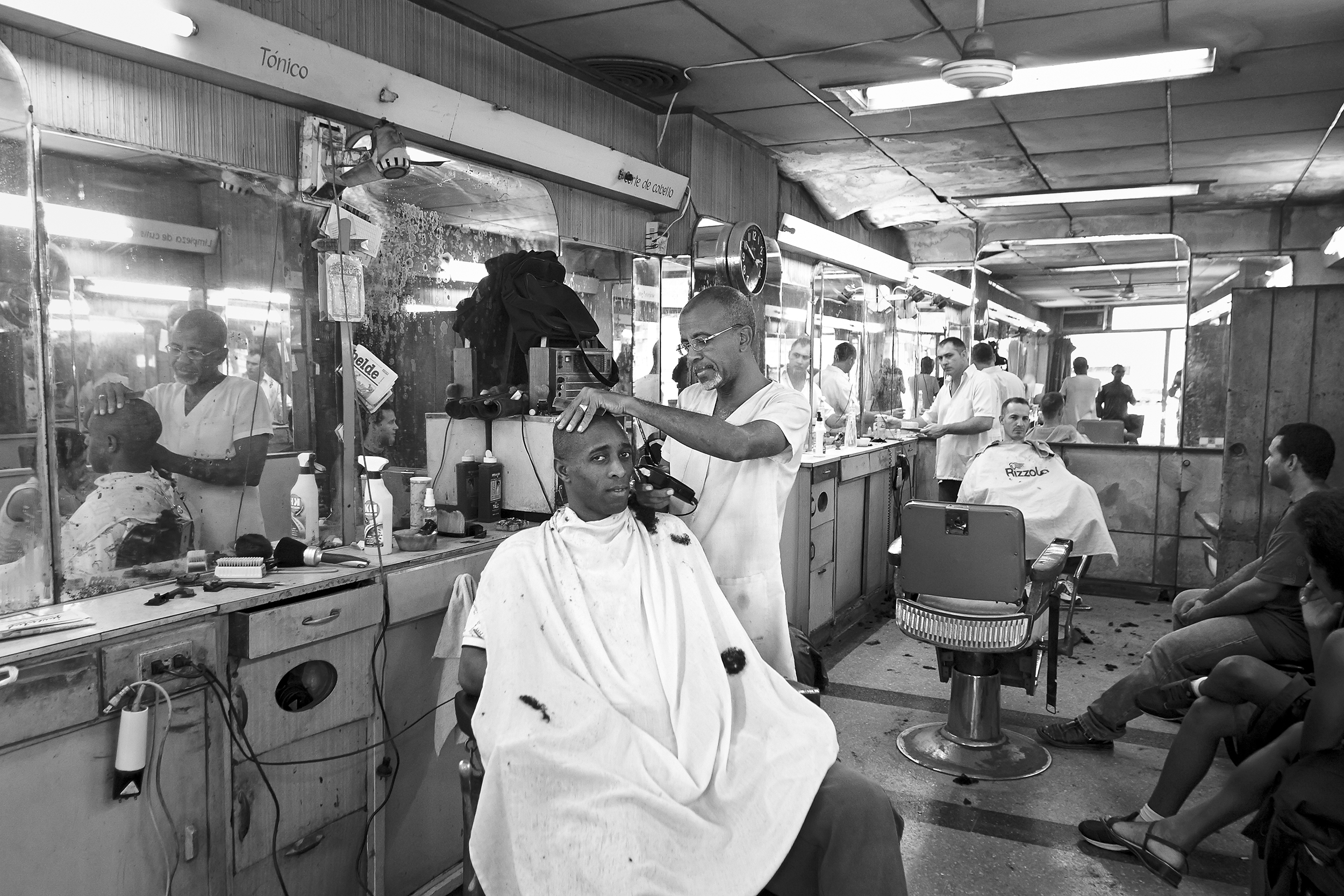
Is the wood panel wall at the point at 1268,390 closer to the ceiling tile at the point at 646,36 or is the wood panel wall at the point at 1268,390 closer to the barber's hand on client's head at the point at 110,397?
the ceiling tile at the point at 646,36

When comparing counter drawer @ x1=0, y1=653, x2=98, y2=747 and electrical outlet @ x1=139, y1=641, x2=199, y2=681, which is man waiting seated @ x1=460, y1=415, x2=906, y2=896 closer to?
electrical outlet @ x1=139, y1=641, x2=199, y2=681

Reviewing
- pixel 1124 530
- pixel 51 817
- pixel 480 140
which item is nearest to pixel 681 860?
pixel 51 817

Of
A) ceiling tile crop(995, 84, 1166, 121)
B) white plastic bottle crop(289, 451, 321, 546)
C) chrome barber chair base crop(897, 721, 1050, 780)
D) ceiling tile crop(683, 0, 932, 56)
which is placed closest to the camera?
white plastic bottle crop(289, 451, 321, 546)

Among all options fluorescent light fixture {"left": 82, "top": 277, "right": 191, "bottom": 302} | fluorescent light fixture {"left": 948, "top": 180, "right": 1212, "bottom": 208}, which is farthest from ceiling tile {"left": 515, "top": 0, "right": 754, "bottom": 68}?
fluorescent light fixture {"left": 948, "top": 180, "right": 1212, "bottom": 208}

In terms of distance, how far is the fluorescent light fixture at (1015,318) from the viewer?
274 inches

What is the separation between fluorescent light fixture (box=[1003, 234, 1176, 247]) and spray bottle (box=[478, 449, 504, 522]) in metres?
5.26

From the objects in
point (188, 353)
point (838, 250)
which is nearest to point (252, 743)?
point (188, 353)

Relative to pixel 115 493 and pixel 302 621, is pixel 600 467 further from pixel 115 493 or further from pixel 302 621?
pixel 115 493

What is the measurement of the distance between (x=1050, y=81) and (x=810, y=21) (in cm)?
117

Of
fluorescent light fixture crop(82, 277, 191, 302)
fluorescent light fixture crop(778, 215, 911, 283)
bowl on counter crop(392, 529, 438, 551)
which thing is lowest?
bowl on counter crop(392, 529, 438, 551)

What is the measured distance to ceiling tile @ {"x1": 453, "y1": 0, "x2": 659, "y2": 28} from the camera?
2.82 meters

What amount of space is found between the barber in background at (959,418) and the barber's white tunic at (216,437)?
3925 mm

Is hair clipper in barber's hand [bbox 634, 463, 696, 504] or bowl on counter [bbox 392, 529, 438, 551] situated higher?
hair clipper in barber's hand [bbox 634, 463, 696, 504]

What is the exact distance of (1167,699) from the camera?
2.82 metres
